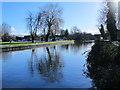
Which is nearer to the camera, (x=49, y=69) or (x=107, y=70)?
(x=107, y=70)

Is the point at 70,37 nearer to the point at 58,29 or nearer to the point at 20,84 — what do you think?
the point at 58,29

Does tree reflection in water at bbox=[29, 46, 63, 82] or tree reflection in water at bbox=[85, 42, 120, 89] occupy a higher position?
tree reflection in water at bbox=[85, 42, 120, 89]

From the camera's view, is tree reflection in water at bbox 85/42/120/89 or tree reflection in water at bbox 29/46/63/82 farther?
tree reflection in water at bbox 29/46/63/82

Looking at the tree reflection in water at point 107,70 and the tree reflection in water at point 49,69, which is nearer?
the tree reflection in water at point 107,70

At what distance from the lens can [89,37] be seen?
9538cm

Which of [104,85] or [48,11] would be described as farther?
[48,11]

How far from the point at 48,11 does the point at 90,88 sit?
44.7m

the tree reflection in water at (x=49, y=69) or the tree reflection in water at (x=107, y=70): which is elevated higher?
the tree reflection in water at (x=107, y=70)

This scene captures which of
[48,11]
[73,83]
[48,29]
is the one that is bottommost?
[73,83]

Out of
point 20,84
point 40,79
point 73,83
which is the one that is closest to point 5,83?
point 20,84

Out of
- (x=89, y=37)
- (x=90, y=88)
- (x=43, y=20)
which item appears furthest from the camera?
(x=89, y=37)

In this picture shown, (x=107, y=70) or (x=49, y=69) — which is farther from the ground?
(x=107, y=70)

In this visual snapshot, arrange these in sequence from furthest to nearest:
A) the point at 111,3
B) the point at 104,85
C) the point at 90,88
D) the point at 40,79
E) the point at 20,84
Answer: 1. the point at 111,3
2. the point at 40,79
3. the point at 20,84
4. the point at 90,88
5. the point at 104,85

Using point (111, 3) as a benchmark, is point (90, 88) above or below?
below
